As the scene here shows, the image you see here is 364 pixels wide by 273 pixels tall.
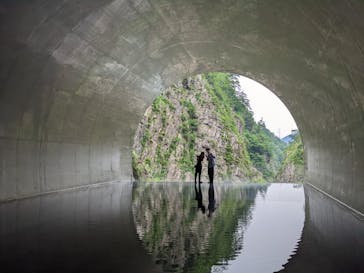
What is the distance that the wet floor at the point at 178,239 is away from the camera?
444 cm

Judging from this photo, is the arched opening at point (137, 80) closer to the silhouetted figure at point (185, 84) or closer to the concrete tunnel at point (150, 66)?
the concrete tunnel at point (150, 66)

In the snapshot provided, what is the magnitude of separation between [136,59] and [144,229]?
800 cm

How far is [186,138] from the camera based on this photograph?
44719 mm

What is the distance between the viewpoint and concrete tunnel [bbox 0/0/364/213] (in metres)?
8.05

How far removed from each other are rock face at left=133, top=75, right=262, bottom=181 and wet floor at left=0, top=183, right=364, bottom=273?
25.9 m

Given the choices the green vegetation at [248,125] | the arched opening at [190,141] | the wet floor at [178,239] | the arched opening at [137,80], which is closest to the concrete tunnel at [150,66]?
the arched opening at [137,80]

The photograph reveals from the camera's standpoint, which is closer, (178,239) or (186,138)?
(178,239)

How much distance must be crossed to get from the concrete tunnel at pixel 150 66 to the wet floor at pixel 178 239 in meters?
1.94

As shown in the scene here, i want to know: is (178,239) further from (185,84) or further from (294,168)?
(185,84)

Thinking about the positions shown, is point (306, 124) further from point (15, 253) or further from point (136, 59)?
point (15, 253)

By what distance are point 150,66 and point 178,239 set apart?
9887 mm

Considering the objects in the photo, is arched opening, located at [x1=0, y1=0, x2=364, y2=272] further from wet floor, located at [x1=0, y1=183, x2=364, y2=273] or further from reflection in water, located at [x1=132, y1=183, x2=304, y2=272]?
reflection in water, located at [x1=132, y1=183, x2=304, y2=272]

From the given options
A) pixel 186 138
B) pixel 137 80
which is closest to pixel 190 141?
pixel 186 138

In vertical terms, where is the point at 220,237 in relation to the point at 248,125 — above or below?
below
